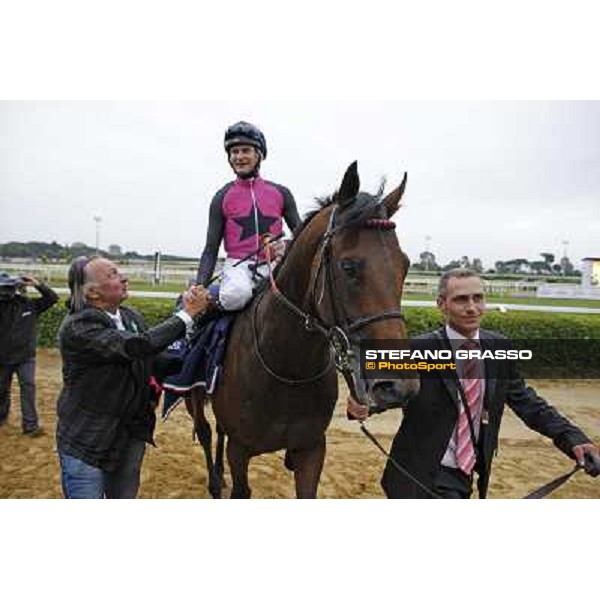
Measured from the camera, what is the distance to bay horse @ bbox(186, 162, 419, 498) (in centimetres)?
211

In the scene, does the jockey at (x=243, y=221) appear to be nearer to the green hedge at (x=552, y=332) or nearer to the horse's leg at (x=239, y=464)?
the horse's leg at (x=239, y=464)

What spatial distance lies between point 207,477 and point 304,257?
107 inches

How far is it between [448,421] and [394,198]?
106 cm

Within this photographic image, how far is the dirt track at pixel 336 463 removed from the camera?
370cm

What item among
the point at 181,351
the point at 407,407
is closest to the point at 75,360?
the point at 181,351

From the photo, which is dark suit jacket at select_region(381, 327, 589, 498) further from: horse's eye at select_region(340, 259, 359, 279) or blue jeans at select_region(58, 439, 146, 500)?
blue jeans at select_region(58, 439, 146, 500)

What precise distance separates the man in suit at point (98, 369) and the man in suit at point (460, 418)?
1070mm

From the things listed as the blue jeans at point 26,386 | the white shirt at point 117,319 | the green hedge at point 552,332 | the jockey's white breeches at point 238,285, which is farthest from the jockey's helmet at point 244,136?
the blue jeans at point 26,386

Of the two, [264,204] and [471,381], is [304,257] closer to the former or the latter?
[264,204]

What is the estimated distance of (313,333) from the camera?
2.65 m

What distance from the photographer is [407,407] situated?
2.56 meters

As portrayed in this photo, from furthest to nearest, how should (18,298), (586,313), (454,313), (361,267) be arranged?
(18,298) < (586,313) < (454,313) < (361,267)

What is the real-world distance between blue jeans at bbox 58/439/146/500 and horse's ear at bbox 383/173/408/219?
1824mm

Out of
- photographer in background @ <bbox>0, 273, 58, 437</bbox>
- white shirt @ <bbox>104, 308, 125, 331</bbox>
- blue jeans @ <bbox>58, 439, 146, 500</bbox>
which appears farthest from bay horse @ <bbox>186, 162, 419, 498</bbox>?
photographer in background @ <bbox>0, 273, 58, 437</bbox>
